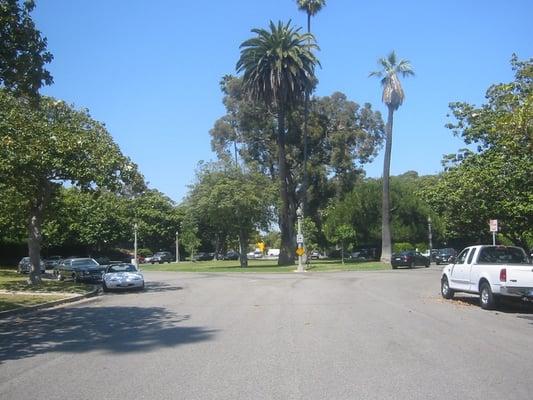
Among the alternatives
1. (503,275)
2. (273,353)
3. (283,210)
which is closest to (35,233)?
(503,275)

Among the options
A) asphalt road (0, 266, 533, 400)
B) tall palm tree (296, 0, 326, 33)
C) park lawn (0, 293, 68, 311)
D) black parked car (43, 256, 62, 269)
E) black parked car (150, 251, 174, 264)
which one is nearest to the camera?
asphalt road (0, 266, 533, 400)

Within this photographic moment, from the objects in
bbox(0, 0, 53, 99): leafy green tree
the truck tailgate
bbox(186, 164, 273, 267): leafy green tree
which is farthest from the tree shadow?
bbox(186, 164, 273, 267): leafy green tree

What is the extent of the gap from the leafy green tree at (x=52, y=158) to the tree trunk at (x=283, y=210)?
92.0 feet

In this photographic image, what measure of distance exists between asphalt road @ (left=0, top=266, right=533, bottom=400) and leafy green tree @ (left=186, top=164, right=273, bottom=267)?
36.0 metres

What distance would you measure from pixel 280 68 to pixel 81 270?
26.6 meters

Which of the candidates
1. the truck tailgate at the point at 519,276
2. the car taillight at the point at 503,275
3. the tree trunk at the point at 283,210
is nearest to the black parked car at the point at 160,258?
the tree trunk at the point at 283,210

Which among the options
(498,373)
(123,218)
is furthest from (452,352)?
(123,218)

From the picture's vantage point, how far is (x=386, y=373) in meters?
8.20

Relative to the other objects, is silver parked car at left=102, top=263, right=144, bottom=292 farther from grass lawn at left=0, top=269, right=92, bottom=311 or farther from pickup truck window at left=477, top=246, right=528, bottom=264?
pickup truck window at left=477, top=246, right=528, bottom=264

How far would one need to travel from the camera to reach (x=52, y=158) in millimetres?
23812

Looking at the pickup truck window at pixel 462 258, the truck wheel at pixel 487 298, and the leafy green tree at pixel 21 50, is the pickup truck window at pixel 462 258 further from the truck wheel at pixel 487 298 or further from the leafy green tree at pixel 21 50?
the leafy green tree at pixel 21 50

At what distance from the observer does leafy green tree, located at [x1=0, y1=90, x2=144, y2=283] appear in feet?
74.6

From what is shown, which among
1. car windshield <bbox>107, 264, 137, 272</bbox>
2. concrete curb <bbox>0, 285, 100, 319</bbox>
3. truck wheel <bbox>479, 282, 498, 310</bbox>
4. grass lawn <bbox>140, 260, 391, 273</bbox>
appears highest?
car windshield <bbox>107, 264, 137, 272</bbox>

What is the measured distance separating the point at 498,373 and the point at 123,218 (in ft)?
215
